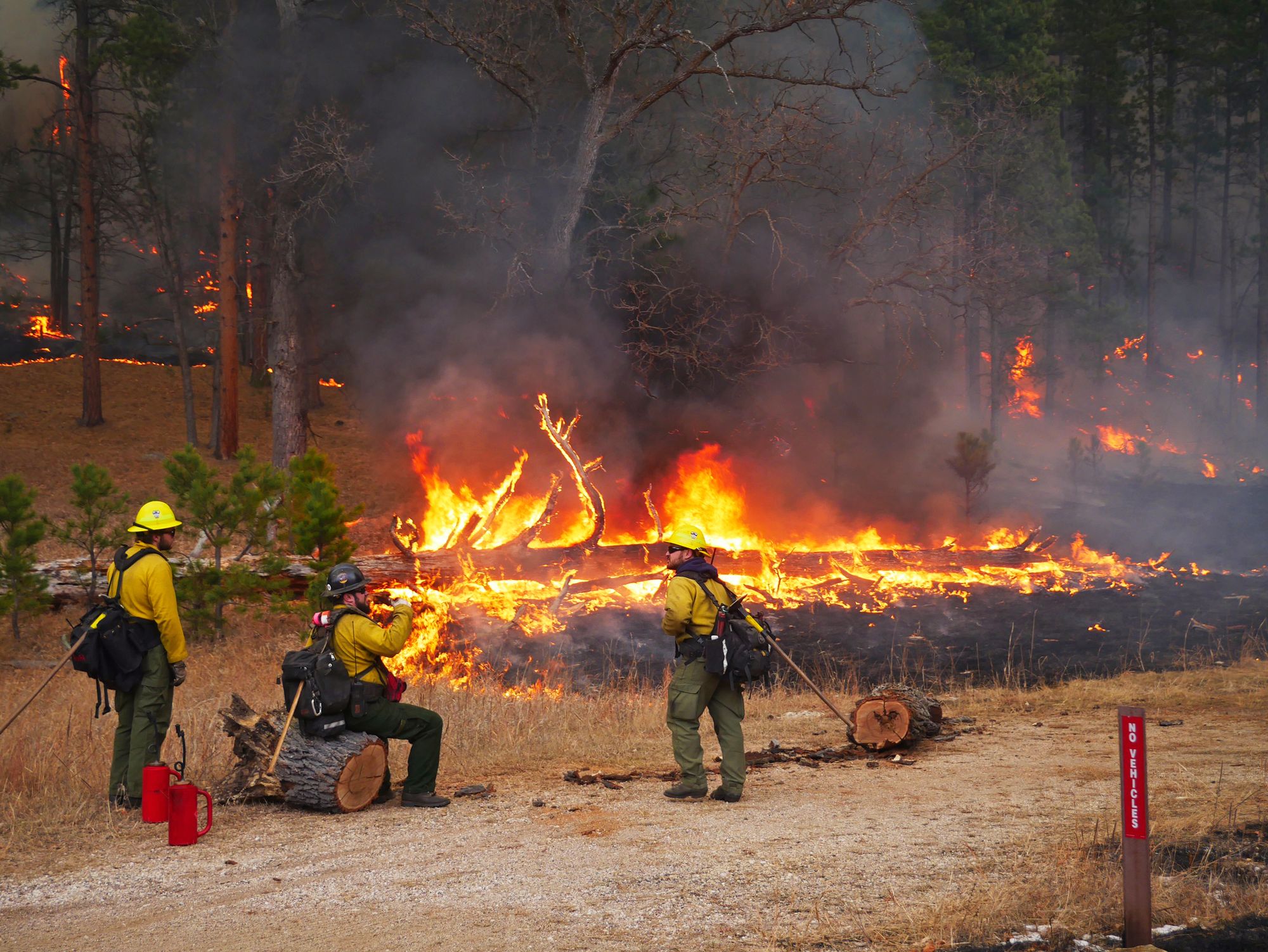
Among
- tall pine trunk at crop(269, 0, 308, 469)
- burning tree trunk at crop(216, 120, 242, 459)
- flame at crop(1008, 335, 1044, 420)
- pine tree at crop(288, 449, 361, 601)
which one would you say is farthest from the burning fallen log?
flame at crop(1008, 335, 1044, 420)

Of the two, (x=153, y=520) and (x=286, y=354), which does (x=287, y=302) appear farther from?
(x=153, y=520)

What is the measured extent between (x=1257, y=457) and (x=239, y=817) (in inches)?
1304

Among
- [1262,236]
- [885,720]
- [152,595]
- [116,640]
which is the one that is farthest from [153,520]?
[1262,236]

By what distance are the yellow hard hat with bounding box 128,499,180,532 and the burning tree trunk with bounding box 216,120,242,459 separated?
1584cm

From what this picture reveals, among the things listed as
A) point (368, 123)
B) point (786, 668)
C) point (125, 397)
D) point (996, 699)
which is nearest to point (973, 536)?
point (786, 668)

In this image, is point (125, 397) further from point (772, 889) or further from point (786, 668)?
point (772, 889)

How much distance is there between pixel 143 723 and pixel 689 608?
3.49 m

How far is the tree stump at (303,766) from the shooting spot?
22.5 feet

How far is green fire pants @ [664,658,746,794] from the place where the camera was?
23.7 feet

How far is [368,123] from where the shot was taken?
19.5 meters

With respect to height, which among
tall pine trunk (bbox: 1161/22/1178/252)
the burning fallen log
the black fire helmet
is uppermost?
tall pine trunk (bbox: 1161/22/1178/252)

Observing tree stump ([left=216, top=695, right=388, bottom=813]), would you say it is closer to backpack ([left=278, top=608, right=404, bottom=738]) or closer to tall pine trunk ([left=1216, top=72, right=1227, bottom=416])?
backpack ([left=278, top=608, right=404, bottom=738])

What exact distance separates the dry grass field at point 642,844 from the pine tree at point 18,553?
244 centimetres

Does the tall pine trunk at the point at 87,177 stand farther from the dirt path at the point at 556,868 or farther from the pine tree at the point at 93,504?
the dirt path at the point at 556,868
